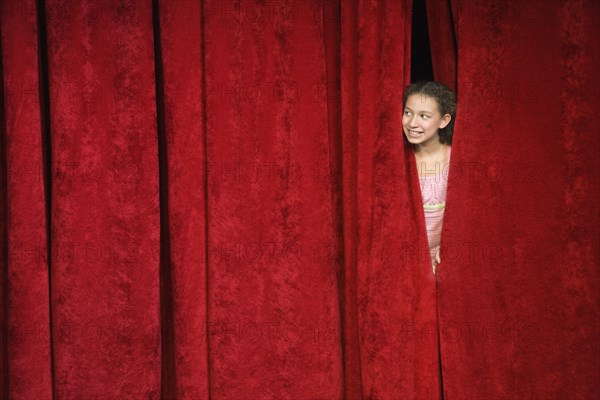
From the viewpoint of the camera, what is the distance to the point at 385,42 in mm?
1733

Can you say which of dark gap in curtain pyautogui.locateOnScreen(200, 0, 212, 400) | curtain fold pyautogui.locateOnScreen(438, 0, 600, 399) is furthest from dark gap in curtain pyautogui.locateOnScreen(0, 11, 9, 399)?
curtain fold pyautogui.locateOnScreen(438, 0, 600, 399)

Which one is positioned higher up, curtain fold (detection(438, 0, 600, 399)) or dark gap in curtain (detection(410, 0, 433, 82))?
dark gap in curtain (detection(410, 0, 433, 82))

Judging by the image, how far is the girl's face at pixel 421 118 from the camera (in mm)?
1749

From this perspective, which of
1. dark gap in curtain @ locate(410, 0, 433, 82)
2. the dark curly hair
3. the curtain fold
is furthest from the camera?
dark gap in curtain @ locate(410, 0, 433, 82)

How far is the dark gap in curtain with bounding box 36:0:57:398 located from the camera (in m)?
1.84

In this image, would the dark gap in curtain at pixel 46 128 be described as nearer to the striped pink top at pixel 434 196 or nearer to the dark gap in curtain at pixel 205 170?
the dark gap in curtain at pixel 205 170

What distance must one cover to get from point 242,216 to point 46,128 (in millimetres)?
782

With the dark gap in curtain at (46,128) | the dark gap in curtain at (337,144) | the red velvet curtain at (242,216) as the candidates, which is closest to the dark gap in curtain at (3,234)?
the red velvet curtain at (242,216)

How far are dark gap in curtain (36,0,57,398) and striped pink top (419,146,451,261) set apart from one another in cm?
130

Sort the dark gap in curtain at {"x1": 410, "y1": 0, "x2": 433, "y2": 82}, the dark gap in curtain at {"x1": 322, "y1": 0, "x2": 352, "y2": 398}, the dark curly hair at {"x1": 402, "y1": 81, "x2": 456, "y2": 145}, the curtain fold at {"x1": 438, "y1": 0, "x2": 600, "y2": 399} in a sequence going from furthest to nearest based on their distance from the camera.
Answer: the dark gap in curtain at {"x1": 410, "y1": 0, "x2": 433, "y2": 82} → the dark gap in curtain at {"x1": 322, "y1": 0, "x2": 352, "y2": 398} → the dark curly hair at {"x1": 402, "y1": 81, "x2": 456, "y2": 145} → the curtain fold at {"x1": 438, "y1": 0, "x2": 600, "y2": 399}

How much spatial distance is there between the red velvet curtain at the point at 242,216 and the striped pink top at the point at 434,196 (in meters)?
0.07

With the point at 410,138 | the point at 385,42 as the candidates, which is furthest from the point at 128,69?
the point at 410,138

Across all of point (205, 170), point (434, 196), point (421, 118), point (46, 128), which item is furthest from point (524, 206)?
point (46, 128)

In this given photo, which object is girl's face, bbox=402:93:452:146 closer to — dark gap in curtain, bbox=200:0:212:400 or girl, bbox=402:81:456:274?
girl, bbox=402:81:456:274
